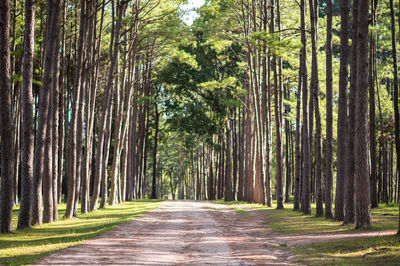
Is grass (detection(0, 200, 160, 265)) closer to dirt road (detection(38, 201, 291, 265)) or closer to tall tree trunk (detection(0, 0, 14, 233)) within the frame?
dirt road (detection(38, 201, 291, 265))

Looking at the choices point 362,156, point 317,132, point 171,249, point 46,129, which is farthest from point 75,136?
point 362,156

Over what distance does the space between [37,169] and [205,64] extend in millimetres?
30982

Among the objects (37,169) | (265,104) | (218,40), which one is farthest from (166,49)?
(37,169)

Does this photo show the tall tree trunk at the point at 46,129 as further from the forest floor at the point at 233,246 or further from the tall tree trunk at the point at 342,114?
the tall tree trunk at the point at 342,114

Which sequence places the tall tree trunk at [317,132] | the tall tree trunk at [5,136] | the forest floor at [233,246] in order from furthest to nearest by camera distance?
the tall tree trunk at [317,132] → the tall tree trunk at [5,136] → the forest floor at [233,246]

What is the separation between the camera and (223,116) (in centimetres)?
4956

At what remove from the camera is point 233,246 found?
40.1 ft

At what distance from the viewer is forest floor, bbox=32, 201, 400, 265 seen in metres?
9.72

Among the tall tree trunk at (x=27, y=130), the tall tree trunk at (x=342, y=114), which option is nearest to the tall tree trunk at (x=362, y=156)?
the tall tree trunk at (x=342, y=114)

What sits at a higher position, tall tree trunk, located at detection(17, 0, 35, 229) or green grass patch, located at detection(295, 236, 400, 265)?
tall tree trunk, located at detection(17, 0, 35, 229)

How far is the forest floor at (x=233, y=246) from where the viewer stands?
9.72 m

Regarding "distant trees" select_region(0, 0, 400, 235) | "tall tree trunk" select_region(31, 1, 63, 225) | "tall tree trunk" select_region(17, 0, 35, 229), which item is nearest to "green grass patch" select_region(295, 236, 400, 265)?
"distant trees" select_region(0, 0, 400, 235)

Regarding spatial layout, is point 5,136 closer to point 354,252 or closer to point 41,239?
point 41,239

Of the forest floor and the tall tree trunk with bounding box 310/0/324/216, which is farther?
the tall tree trunk with bounding box 310/0/324/216
